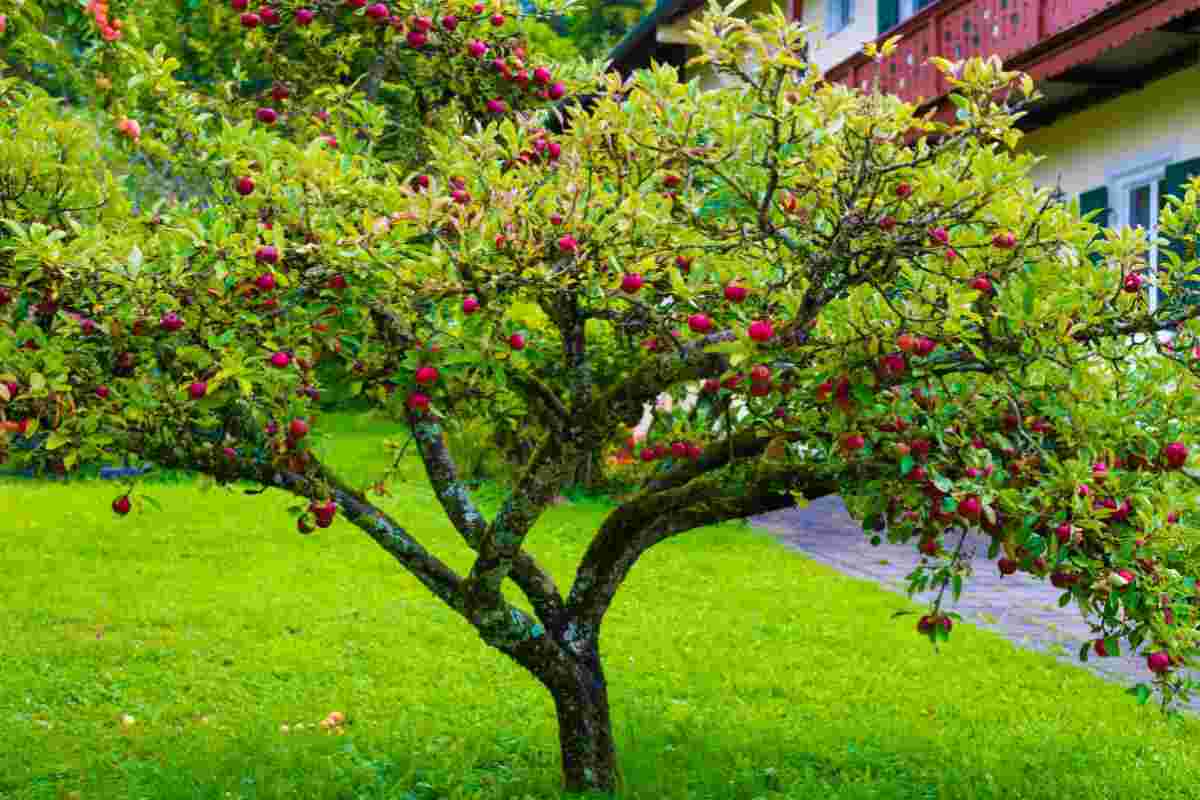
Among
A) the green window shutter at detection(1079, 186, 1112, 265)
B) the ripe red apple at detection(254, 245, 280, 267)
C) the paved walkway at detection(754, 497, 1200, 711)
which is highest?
the green window shutter at detection(1079, 186, 1112, 265)

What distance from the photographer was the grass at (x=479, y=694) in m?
5.60

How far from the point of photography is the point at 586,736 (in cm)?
527

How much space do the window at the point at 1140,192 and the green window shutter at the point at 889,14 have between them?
14.8ft

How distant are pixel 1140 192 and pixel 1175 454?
8.82 metres

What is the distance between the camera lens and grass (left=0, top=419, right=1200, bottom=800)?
5.60m

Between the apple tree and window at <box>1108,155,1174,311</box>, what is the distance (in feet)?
23.8

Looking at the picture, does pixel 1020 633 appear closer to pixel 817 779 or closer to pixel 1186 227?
pixel 817 779

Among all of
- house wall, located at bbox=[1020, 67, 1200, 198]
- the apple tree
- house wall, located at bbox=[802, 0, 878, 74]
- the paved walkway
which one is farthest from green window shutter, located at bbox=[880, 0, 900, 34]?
the apple tree

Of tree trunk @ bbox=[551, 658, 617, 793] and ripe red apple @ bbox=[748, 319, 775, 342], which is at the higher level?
ripe red apple @ bbox=[748, 319, 775, 342]

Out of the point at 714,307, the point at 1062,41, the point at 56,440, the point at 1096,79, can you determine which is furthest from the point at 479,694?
the point at 1096,79

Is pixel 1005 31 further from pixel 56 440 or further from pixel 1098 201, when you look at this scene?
pixel 56 440

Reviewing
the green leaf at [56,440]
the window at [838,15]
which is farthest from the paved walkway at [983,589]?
the window at [838,15]

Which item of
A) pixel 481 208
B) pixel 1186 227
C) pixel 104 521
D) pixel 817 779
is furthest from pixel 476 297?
pixel 104 521

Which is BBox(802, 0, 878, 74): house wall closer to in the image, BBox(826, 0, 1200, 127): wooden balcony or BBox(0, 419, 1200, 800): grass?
BBox(826, 0, 1200, 127): wooden balcony
